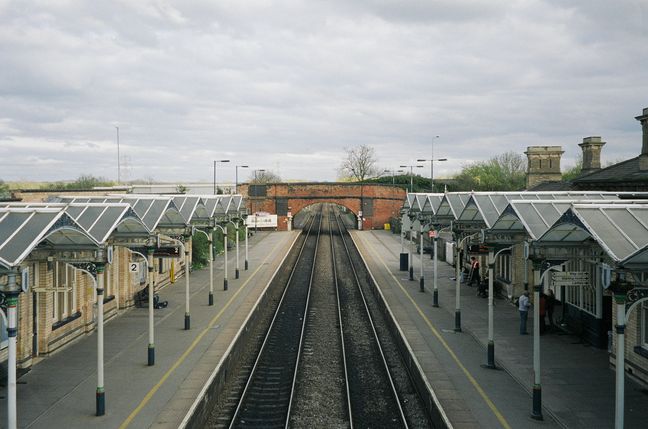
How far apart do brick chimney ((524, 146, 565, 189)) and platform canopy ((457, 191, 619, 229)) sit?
24.2 meters

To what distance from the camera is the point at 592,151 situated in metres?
37.7

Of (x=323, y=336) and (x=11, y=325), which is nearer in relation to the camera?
(x=11, y=325)

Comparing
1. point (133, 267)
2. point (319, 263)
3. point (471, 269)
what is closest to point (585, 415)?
point (133, 267)

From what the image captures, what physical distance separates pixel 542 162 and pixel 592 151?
31.0 ft

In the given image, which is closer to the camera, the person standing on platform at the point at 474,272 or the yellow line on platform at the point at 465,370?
the yellow line on platform at the point at 465,370

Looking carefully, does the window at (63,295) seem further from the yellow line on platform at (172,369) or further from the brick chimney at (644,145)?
the brick chimney at (644,145)

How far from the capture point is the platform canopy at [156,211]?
21.7 metres

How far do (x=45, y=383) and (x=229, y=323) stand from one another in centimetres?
809

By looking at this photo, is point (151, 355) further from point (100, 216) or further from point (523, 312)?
point (523, 312)

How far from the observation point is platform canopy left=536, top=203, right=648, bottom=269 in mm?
10758

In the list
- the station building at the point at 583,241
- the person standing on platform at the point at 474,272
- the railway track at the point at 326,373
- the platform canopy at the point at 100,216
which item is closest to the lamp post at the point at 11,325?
the railway track at the point at 326,373

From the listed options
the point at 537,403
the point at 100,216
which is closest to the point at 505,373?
the point at 537,403

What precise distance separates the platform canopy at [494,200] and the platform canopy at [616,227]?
8380 millimetres

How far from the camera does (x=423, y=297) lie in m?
28.7
